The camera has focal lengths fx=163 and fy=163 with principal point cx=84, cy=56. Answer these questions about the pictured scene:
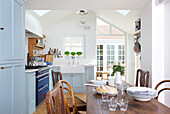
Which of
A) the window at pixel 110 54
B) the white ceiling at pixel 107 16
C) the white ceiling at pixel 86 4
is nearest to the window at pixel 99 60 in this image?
the window at pixel 110 54

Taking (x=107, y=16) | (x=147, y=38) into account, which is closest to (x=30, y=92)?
(x=147, y=38)

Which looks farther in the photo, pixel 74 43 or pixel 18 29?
pixel 74 43

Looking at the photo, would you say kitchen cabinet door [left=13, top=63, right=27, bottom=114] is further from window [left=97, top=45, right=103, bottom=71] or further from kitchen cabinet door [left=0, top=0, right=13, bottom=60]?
window [left=97, top=45, right=103, bottom=71]

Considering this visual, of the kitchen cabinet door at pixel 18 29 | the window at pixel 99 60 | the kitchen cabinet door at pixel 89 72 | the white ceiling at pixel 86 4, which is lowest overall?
the kitchen cabinet door at pixel 89 72

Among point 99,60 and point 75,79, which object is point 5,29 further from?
point 99,60

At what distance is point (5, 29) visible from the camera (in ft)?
6.77

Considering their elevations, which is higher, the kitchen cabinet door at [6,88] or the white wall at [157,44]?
the white wall at [157,44]

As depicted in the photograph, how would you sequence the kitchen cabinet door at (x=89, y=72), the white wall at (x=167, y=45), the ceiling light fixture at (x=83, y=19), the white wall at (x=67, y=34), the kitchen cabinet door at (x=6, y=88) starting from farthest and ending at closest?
the white wall at (x=67, y=34), the kitchen cabinet door at (x=89, y=72), the ceiling light fixture at (x=83, y=19), the white wall at (x=167, y=45), the kitchen cabinet door at (x=6, y=88)

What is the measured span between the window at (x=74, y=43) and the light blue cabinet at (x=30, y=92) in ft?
10.8

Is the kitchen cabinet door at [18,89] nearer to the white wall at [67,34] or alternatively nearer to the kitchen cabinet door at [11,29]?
the kitchen cabinet door at [11,29]

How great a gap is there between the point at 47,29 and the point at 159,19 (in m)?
4.69

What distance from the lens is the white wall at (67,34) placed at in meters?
6.63

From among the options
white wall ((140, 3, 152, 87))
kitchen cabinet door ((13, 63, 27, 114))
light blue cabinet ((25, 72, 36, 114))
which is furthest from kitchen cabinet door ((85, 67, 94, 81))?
kitchen cabinet door ((13, 63, 27, 114))

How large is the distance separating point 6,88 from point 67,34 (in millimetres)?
4801
